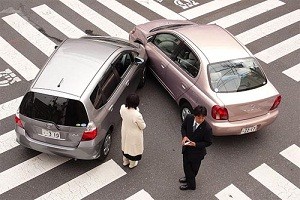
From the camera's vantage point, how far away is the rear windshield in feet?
23.4

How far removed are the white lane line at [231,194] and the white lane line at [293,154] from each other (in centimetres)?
141

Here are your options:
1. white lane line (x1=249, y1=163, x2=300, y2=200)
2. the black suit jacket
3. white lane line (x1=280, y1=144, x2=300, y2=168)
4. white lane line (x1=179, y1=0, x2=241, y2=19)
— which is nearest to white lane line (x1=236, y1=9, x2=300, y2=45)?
white lane line (x1=179, y1=0, x2=241, y2=19)

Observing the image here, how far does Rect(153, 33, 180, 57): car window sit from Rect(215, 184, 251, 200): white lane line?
3.20 metres

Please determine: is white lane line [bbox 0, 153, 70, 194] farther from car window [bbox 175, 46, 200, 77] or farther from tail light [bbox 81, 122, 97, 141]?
car window [bbox 175, 46, 200, 77]

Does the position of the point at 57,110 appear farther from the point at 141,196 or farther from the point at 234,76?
the point at 234,76

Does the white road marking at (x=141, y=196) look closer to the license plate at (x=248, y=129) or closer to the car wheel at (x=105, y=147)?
the car wheel at (x=105, y=147)

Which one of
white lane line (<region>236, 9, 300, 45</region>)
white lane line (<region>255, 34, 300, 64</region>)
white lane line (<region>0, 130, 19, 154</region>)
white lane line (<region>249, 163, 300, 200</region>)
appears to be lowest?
white lane line (<region>249, 163, 300, 200</region>)

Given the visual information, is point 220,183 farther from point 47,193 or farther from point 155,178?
point 47,193

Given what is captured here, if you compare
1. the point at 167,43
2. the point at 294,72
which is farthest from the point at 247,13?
the point at 167,43

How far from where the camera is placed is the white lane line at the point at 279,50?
1146 cm

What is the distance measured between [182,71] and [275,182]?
2833mm

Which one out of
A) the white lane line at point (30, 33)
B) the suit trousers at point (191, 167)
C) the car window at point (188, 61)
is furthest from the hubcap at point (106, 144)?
the white lane line at point (30, 33)

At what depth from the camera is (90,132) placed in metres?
7.26

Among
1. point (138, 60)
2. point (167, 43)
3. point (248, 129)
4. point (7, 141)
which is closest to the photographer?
point (248, 129)
